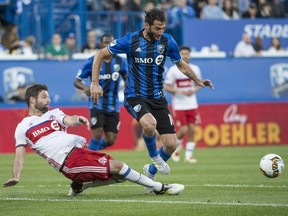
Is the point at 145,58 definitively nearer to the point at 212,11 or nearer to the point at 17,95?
the point at 17,95

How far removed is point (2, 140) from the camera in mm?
22891

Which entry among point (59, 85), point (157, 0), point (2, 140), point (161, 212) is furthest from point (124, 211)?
point (157, 0)

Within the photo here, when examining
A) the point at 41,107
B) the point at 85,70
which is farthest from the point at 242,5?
the point at 41,107

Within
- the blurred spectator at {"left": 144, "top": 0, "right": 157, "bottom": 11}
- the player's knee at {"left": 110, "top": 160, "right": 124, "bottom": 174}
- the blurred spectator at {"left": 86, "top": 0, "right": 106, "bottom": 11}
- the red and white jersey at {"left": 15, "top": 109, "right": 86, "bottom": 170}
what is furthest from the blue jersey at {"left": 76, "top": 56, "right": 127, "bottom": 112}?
the blurred spectator at {"left": 86, "top": 0, "right": 106, "bottom": 11}

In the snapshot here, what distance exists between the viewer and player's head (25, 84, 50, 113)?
10.9 meters

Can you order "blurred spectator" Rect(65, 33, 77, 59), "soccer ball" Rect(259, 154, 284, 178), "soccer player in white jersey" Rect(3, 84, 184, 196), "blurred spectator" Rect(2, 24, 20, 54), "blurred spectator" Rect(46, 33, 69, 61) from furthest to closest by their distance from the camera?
"blurred spectator" Rect(65, 33, 77, 59) < "blurred spectator" Rect(46, 33, 69, 61) < "blurred spectator" Rect(2, 24, 20, 54) < "soccer ball" Rect(259, 154, 284, 178) < "soccer player in white jersey" Rect(3, 84, 184, 196)

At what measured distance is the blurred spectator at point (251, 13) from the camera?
28594mm

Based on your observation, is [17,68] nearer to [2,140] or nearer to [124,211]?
[2,140]

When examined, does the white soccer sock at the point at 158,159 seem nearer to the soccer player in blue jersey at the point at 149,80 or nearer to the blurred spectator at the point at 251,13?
the soccer player in blue jersey at the point at 149,80

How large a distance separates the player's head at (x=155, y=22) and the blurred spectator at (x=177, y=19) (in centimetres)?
1490

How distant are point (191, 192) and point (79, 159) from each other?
1894mm

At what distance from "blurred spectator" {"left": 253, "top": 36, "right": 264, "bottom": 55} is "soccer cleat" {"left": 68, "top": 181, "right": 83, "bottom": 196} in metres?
16.9

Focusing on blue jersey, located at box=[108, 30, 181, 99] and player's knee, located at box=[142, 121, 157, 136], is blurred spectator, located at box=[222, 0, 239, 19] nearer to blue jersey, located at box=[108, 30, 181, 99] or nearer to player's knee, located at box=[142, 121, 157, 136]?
blue jersey, located at box=[108, 30, 181, 99]

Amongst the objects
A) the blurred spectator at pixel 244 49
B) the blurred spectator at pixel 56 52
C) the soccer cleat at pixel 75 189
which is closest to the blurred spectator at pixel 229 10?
the blurred spectator at pixel 244 49
